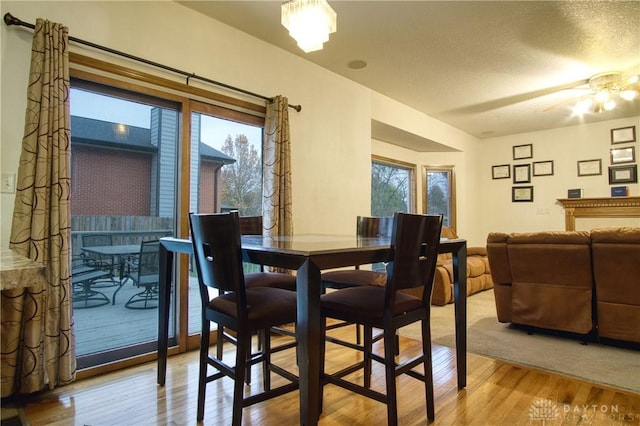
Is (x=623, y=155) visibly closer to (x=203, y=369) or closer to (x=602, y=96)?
(x=602, y=96)

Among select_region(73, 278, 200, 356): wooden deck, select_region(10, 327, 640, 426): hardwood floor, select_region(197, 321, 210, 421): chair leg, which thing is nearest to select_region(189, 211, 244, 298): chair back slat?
select_region(197, 321, 210, 421): chair leg

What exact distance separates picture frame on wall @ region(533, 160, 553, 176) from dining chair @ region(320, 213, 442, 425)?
578 cm

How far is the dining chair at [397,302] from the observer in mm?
1553

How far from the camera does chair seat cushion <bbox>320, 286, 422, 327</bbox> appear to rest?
5.31 feet

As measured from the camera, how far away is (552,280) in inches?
115

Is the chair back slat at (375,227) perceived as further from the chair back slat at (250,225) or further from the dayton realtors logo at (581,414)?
the dayton realtors logo at (581,414)

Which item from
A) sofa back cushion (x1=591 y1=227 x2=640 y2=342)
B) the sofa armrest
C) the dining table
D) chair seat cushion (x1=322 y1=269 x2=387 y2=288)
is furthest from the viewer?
the sofa armrest

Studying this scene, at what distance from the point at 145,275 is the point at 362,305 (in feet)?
6.03

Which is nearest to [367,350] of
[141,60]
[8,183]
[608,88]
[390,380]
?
[390,380]

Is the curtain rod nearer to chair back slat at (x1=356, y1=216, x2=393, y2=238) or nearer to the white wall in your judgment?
chair back slat at (x1=356, y1=216, x2=393, y2=238)

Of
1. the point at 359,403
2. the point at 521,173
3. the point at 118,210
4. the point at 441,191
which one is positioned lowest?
the point at 359,403

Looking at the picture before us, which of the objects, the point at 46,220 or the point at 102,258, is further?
the point at 102,258

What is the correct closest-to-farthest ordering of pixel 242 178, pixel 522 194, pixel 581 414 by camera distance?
pixel 581 414 → pixel 242 178 → pixel 522 194

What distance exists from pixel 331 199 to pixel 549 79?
2.90 m
